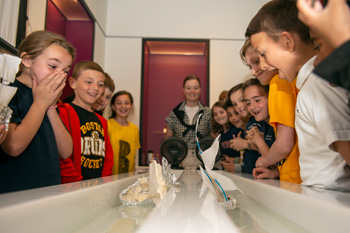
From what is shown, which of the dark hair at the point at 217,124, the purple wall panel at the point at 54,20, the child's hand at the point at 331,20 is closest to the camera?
the child's hand at the point at 331,20

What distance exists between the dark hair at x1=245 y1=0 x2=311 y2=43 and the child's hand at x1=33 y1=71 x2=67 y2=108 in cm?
87

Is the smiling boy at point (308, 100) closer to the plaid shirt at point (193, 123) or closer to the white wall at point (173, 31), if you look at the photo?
the plaid shirt at point (193, 123)

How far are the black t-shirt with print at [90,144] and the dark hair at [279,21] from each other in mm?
1190

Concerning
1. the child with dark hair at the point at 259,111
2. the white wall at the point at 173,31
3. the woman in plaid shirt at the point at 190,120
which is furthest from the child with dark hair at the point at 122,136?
the child with dark hair at the point at 259,111

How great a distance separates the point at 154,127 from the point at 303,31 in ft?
13.6

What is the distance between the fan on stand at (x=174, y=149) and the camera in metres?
2.26

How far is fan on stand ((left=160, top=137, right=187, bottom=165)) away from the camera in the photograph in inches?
89.0

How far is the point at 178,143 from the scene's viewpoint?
226 cm

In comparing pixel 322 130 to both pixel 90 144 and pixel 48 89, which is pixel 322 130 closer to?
pixel 48 89

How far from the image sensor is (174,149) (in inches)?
89.7

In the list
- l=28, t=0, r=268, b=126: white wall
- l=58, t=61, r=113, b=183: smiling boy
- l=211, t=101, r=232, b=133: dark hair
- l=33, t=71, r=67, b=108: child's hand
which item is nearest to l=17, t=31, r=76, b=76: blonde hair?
l=33, t=71, r=67, b=108: child's hand

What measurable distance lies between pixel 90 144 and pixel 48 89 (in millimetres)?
749

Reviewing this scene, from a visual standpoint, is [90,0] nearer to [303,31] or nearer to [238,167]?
[238,167]

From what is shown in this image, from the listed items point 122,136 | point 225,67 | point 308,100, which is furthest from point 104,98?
point 225,67
